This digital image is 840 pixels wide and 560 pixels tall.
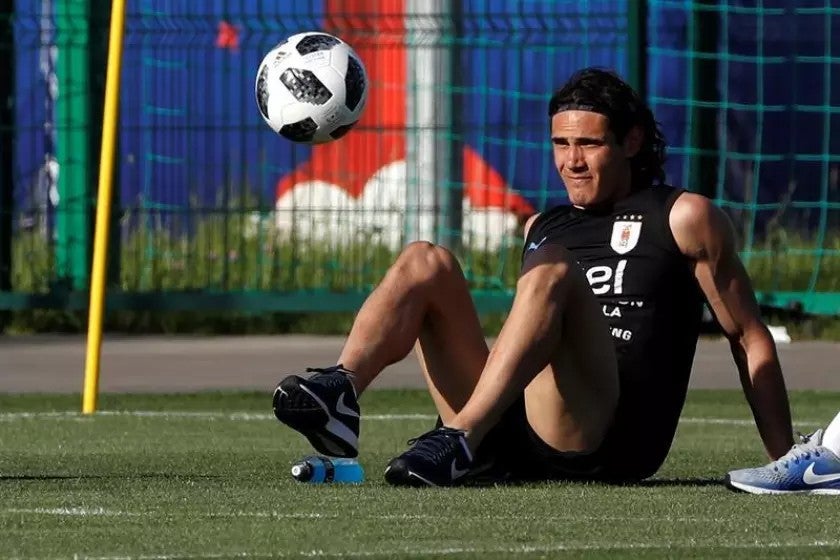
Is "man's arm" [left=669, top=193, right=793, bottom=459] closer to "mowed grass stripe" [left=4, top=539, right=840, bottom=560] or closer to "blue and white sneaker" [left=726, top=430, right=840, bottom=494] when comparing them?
"blue and white sneaker" [left=726, top=430, right=840, bottom=494]

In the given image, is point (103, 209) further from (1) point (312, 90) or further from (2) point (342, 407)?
(2) point (342, 407)

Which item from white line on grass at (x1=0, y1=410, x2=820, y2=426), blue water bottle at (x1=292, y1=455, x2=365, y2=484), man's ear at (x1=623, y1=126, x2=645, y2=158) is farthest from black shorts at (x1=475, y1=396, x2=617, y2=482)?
white line on grass at (x1=0, y1=410, x2=820, y2=426)

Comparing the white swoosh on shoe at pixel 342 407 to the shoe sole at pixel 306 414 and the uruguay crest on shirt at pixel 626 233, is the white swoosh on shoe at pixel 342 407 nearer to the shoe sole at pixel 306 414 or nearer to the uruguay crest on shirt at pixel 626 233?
the shoe sole at pixel 306 414

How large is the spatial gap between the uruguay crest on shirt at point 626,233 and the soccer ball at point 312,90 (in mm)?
1433

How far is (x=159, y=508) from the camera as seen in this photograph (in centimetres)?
592

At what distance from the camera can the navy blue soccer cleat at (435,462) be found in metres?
6.41

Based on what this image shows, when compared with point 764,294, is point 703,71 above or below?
above

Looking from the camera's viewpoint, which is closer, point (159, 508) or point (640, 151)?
point (159, 508)

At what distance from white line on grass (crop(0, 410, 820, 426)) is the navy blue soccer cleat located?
3.33 meters

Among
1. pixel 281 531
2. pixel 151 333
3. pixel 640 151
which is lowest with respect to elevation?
pixel 151 333

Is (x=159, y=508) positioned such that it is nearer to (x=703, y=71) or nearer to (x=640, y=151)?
(x=640, y=151)

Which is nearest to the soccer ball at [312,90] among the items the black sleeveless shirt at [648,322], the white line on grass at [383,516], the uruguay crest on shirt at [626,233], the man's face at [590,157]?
the man's face at [590,157]

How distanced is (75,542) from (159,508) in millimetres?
727

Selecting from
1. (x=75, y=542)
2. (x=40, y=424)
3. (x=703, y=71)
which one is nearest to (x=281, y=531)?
(x=75, y=542)
